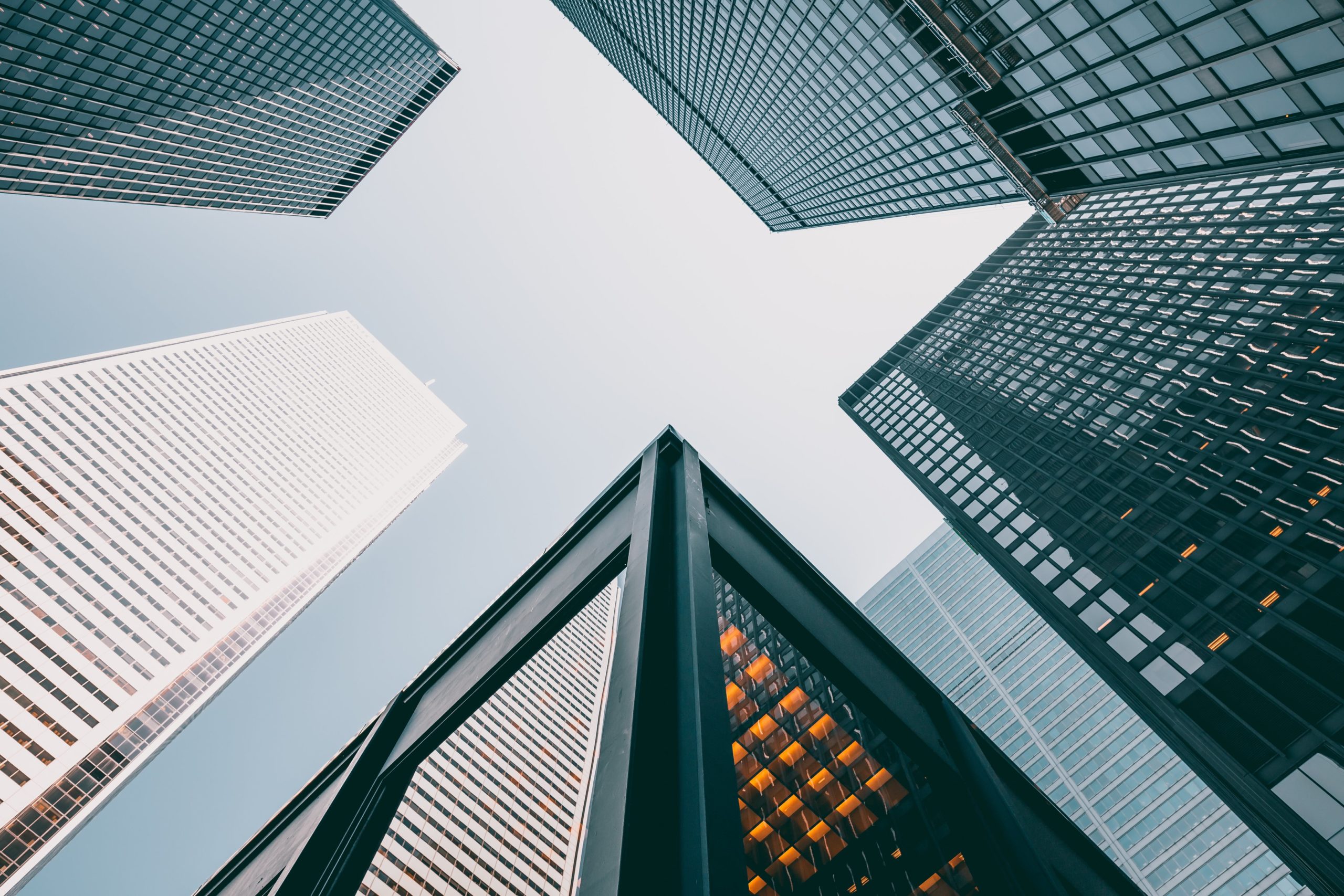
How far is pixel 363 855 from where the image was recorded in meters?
9.09

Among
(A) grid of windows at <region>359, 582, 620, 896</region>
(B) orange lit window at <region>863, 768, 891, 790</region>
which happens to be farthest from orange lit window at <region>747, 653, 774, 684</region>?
(A) grid of windows at <region>359, 582, 620, 896</region>

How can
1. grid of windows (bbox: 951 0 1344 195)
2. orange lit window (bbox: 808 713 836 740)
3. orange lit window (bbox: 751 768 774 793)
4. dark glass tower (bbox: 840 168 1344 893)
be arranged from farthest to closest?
dark glass tower (bbox: 840 168 1344 893) < orange lit window (bbox: 808 713 836 740) < orange lit window (bbox: 751 768 774 793) < grid of windows (bbox: 951 0 1344 195)

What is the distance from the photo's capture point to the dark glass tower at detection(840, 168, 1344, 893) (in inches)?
1233

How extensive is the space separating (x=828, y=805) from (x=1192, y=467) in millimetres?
36885

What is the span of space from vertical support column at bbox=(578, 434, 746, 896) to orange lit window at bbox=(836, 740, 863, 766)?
22.3 m

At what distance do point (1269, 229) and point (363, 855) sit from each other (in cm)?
7349

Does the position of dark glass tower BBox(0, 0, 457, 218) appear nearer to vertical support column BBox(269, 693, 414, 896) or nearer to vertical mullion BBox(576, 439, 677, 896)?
vertical support column BBox(269, 693, 414, 896)

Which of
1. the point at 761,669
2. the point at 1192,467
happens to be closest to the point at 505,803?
the point at 761,669

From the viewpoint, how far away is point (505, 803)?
87562 millimetres

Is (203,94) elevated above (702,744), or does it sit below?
above

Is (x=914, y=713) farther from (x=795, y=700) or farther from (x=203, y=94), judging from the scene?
(x=203, y=94)

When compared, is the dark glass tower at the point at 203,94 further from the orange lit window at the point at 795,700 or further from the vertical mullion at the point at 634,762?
the vertical mullion at the point at 634,762

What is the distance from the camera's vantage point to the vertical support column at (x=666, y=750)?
3.88 m

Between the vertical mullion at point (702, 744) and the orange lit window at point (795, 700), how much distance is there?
971 inches
